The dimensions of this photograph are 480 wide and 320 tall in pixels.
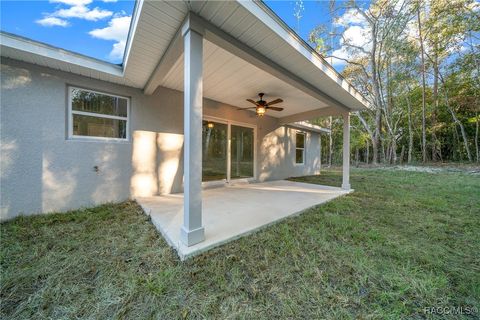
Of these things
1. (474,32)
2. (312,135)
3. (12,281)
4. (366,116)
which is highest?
(474,32)

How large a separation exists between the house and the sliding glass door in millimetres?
76

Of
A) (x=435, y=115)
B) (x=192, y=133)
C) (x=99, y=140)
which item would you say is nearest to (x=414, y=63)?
(x=435, y=115)

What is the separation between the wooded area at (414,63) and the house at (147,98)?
38.1ft

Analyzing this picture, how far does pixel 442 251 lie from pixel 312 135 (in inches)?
315

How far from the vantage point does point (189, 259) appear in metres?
1.85

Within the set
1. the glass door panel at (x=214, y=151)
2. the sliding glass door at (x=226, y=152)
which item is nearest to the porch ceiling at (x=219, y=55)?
the glass door panel at (x=214, y=151)

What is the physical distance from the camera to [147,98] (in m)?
4.12

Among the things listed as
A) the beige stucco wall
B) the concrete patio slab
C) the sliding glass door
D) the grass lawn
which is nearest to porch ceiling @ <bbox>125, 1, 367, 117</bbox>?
the beige stucco wall

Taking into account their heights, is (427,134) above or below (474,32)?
below

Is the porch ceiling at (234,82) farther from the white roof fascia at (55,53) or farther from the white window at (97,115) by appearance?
the white window at (97,115)

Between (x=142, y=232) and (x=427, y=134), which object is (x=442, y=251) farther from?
(x=427, y=134)

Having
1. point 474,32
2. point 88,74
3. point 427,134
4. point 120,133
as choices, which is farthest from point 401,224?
point 427,134

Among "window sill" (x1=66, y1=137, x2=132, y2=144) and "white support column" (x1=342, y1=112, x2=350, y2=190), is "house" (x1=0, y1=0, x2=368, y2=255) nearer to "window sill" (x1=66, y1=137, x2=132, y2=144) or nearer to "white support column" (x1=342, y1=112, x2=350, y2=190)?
"window sill" (x1=66, y1=137, x2=132, y2=144)

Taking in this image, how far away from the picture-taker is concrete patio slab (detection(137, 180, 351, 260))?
2.20 metres
